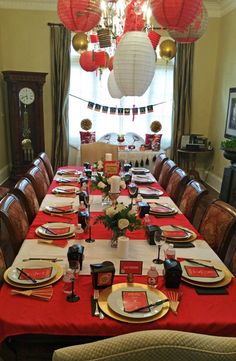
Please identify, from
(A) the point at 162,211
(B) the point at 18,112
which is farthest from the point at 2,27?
(A) the point at 162,211

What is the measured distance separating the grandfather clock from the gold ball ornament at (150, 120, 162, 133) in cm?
193

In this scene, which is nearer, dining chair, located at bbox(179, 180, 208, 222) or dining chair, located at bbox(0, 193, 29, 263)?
dining chair, located at bbox(0, 193, 29, 263)

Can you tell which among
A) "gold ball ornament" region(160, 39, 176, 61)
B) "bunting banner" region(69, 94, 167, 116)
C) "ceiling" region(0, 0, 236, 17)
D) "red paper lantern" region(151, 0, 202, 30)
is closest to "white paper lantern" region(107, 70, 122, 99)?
"gold ball ornament" region(160, 39, 176, 61)

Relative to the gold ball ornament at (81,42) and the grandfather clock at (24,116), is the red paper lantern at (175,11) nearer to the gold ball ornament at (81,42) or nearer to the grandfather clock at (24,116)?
the gold ball ornament at (81,42)

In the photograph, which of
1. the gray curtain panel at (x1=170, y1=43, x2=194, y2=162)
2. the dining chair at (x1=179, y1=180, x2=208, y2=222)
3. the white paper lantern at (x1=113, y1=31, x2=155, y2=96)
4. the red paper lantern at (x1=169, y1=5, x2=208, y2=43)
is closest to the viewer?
the white paper lantern at (x1=113, y1=31, x2=155, y2=96)

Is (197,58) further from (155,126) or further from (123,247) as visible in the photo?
(123,247)

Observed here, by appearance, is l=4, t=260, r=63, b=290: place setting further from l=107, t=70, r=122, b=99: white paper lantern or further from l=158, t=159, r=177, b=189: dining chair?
l=107, t=70, r=122, b=99: white paper lantern

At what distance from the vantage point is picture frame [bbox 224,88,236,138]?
4691 millimetres

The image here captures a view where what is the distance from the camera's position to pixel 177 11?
5.62ft

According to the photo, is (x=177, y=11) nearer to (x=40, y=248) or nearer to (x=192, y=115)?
(x=40, y=248)

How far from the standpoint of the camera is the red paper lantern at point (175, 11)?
1.69 metres

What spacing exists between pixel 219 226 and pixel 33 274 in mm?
1070

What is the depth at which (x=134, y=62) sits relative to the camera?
1.83 meters

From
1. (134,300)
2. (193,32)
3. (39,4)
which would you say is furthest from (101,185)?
(39,4)
